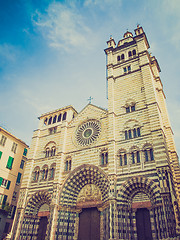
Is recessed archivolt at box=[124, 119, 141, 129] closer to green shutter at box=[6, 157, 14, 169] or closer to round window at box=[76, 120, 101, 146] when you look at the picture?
round window at box=[76, 120, 101, 146]

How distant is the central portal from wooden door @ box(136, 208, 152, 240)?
4.17 meters

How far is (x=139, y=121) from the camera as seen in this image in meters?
21.1

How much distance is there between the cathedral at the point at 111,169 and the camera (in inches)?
662

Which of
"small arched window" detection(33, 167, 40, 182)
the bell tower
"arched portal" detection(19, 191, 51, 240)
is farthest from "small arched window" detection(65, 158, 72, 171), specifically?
the bell tower

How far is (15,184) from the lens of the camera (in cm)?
2711

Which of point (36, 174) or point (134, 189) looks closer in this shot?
point (134, 189)

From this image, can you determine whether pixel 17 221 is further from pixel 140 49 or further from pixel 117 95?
pixel 140 49

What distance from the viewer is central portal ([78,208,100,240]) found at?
62.5 feet

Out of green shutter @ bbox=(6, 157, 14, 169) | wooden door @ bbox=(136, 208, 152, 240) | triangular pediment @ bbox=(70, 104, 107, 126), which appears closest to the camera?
wooden door @ bbox=(136, 208, 152, 240)

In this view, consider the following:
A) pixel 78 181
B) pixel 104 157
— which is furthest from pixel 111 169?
pixel 78 181

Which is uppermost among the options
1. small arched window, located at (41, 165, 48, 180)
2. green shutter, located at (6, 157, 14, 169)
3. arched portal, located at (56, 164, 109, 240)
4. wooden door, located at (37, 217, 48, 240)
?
green shutter, located at (6, 157, 14, 169)

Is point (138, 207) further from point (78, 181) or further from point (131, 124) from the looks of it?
point (131, 124)

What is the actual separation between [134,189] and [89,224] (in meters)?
5.92

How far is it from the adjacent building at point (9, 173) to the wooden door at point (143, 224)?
1575 centimetres
